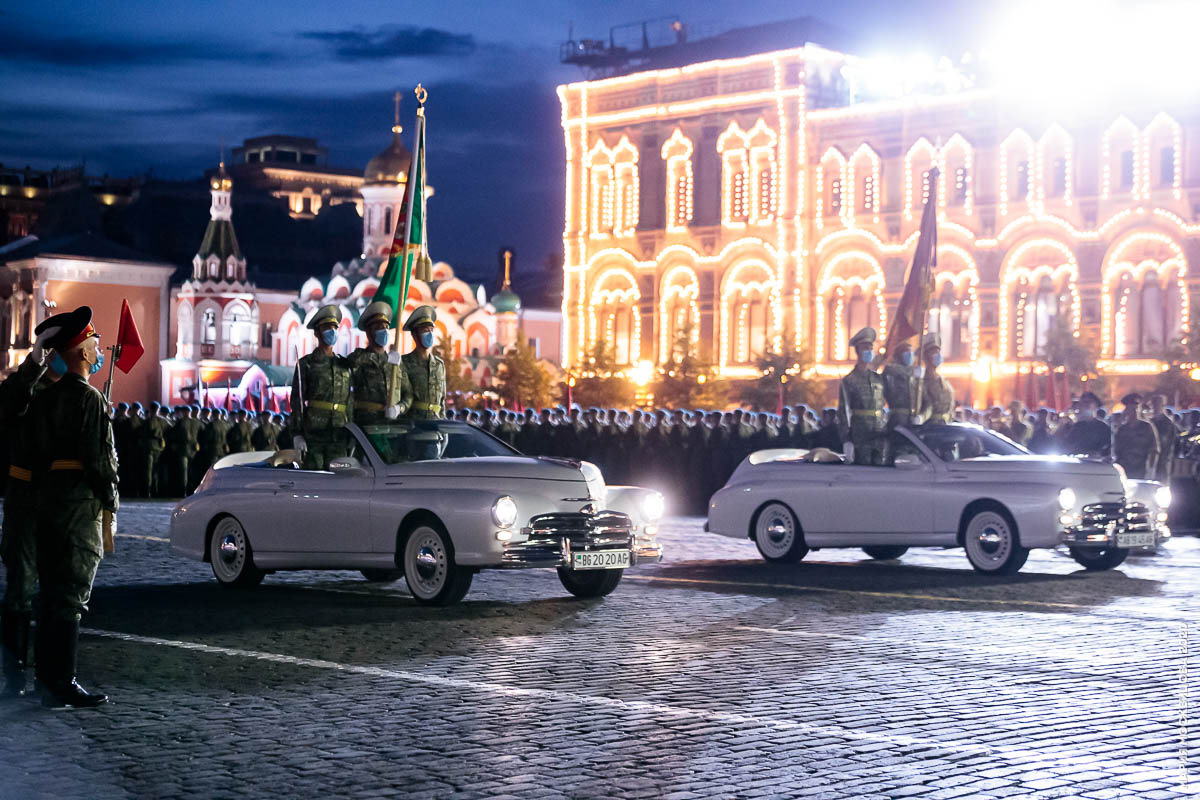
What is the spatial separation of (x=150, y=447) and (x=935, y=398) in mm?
15961

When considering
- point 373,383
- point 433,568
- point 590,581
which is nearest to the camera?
Answer: point 433,568

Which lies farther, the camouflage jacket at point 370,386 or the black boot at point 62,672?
the camouflage jacket at point 370,386

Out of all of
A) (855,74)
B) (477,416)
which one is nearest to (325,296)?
(855,74)

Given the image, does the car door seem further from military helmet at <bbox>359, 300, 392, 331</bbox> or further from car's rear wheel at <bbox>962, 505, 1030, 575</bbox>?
military helmet at <bbox>359, 300, 392, 331</bbox>

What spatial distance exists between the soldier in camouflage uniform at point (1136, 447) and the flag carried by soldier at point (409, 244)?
9039 mm

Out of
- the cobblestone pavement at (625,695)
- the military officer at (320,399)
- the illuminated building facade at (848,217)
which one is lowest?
the cobblestone pavement at (625,695)

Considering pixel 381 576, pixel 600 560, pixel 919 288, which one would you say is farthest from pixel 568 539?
pixel 919 288

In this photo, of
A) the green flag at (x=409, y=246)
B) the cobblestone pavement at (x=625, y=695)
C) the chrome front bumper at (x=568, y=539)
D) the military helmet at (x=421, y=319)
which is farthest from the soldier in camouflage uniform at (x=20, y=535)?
the green flag at (x=409, y=246)

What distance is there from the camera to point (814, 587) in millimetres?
15172

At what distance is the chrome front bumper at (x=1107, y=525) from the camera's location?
52.9 feet

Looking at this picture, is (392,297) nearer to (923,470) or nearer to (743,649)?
(923,470)

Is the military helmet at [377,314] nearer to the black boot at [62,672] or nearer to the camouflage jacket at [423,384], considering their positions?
the camouflage jacket at [423,384]

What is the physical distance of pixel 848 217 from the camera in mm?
64375

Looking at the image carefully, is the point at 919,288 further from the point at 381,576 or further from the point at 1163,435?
the point at 381,576
